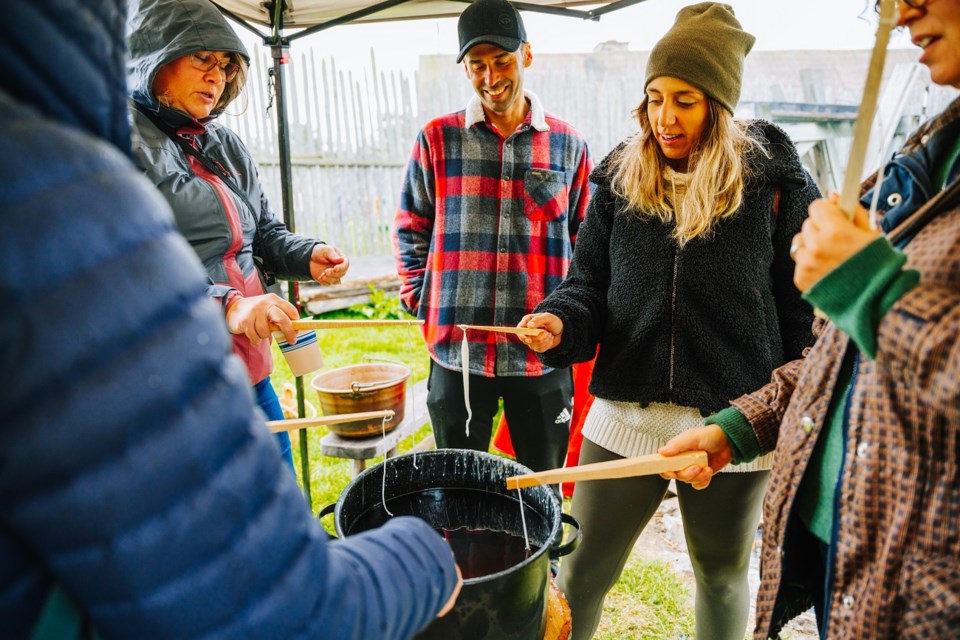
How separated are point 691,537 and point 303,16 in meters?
3.40

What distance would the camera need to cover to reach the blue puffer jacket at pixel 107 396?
506mm

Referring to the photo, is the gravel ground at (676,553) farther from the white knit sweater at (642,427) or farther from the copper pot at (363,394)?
the copper pot at (363,394)

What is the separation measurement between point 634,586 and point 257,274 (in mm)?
2491

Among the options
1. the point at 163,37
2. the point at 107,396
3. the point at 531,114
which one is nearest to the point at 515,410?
the point at 531,114

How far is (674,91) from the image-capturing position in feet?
6.61

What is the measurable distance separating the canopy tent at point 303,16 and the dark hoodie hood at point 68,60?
105 inches

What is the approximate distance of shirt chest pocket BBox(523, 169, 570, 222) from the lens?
114 inches

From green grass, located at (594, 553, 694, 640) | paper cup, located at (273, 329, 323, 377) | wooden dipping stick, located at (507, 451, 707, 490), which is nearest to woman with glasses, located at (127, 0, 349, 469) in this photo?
paper cup, located at (273, 329, 323, 377)

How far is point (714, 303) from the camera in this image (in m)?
1.95

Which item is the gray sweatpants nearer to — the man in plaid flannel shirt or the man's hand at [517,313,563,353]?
the man's hand at [517,313,563,353]

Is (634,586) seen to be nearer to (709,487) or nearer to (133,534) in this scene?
(709,487)

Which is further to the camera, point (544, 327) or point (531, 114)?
point (531, 114)

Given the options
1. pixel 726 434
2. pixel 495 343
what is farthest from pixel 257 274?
pixel 726 434

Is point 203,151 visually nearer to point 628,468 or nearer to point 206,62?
point 206,62
